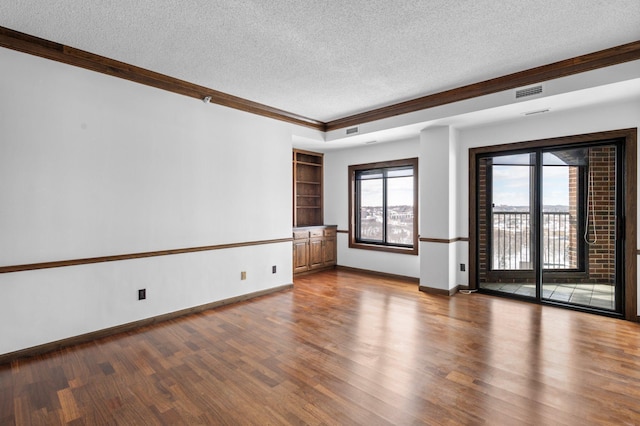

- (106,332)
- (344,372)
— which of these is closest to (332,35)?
(344,372)

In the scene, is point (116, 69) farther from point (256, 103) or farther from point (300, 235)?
point (300, 235)

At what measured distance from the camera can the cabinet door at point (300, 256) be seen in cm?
608

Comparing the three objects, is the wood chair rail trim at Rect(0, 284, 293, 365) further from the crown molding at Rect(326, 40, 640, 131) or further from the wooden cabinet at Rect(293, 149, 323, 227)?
the crown molding at Rect(326, 40, 640, 131)

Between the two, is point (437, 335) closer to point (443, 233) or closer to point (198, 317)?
point (443, 233)

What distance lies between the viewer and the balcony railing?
4.38 m

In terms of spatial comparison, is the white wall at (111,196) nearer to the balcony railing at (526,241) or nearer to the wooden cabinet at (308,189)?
the wooden cabinet at (308,189)

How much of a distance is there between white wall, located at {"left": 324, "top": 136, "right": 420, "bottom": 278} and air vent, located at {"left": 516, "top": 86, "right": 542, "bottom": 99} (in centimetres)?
198

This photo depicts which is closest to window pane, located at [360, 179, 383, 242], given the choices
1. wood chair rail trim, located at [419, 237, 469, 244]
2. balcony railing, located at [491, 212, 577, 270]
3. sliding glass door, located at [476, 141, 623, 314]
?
wood chair rail trim, located at [419, 237, 469, 244]

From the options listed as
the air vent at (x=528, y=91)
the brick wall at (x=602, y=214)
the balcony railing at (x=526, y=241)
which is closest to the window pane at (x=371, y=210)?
the balcony railing at (x=526, y=241)

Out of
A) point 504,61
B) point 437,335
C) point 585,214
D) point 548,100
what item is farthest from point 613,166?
point 437,335

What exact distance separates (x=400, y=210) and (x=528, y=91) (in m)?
2.89

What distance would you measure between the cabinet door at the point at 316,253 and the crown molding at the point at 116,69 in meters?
2.69

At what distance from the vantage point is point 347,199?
6.71m

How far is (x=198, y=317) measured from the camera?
12.8 feet
